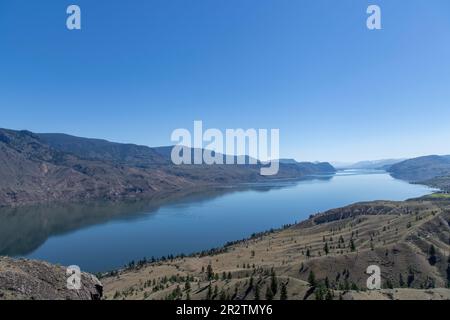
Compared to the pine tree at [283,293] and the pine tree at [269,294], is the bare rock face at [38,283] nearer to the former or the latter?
the pine tree at [269,294]

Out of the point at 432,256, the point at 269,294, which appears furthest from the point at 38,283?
the point at 432,256

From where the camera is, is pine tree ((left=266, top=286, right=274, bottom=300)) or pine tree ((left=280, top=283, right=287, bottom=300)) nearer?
pine tree ((left=280, top=283, right=287, bottom=300))

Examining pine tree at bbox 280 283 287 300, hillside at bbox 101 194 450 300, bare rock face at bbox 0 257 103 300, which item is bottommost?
hillside at bbox 101 194 450 300

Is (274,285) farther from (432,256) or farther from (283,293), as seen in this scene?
(432,256)

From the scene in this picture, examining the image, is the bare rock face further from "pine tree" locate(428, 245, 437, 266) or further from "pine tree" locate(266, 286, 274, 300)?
"pine tree" locate(428, 245, 437, 266)

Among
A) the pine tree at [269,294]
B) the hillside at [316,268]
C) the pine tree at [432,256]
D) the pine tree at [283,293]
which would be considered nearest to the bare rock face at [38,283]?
the pine tree at [269,294]

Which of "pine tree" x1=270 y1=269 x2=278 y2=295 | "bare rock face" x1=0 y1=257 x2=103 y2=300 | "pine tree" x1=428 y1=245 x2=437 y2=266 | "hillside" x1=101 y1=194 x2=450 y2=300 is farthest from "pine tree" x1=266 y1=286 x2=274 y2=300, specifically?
"pine tree" x1=428 y1=245 x2=437 y2=266
